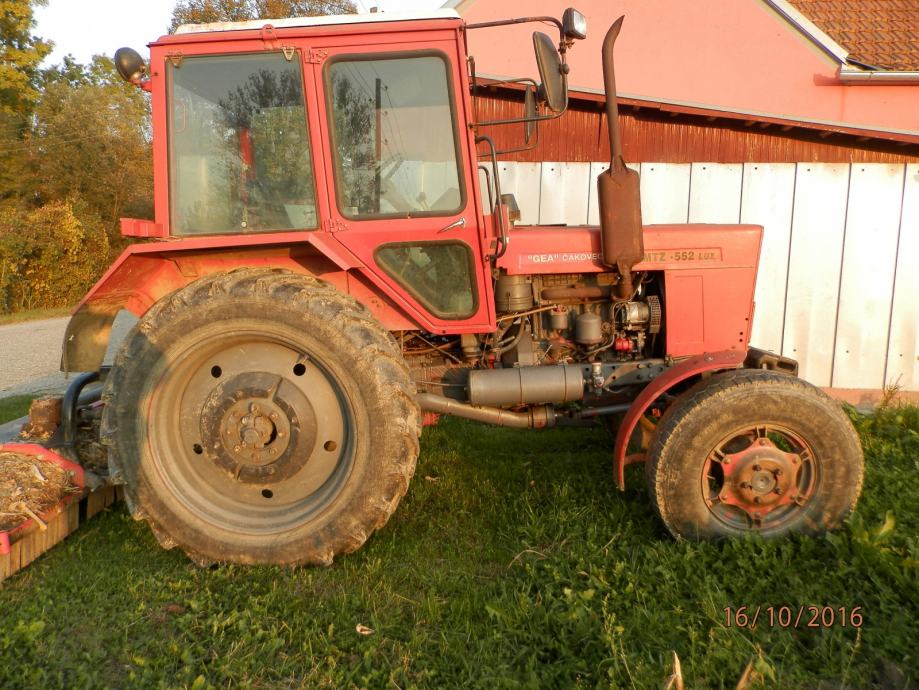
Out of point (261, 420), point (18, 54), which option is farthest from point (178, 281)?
point (18, 54)

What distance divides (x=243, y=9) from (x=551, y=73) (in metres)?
24.5

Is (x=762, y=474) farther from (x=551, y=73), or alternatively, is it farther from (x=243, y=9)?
(x=243, y=9)

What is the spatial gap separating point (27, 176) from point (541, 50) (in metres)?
23.7

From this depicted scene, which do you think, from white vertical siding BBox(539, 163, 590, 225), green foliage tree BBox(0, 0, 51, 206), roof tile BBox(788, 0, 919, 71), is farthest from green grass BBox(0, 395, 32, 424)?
green foliage tree BBox(0, 0, 51, 206)

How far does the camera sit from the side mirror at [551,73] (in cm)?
251

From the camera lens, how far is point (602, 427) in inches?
178

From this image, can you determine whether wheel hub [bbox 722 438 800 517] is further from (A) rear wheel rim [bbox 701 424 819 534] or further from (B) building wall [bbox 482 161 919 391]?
(B) building wall [bbox 482 161 919 391]

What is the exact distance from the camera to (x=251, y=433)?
2.75 m

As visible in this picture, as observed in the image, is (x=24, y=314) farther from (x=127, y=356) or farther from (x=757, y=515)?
(x=757, y=515)

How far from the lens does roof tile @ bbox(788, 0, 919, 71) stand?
Answer: 24.6 feet

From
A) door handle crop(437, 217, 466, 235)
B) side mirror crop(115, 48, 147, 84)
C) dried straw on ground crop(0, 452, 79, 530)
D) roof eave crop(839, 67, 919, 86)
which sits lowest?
dried straw on ground crop(0, 452, 79, 530)

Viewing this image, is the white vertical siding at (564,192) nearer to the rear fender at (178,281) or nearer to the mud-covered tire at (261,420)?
the rear fender at (178,281)

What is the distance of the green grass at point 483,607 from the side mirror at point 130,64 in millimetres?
2256

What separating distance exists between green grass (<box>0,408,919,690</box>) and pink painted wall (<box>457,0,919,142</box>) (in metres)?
5.95
